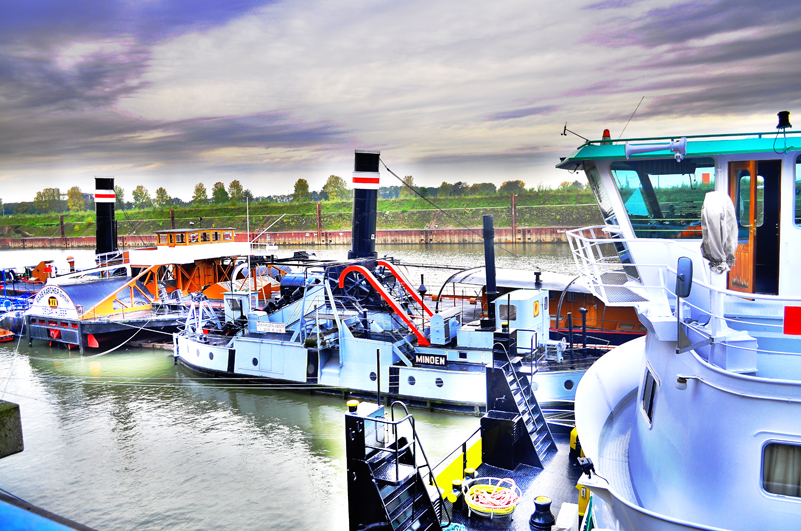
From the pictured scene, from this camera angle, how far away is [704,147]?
6602 millimetres

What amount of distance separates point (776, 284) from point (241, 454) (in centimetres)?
1257

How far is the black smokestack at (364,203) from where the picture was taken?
842 inches

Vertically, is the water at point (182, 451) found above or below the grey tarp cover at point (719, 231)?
below

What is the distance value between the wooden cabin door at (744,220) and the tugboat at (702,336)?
1 cm

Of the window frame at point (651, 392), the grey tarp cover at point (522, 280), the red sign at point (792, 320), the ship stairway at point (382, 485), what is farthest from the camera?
the grey tarp cover at point (522, 280)

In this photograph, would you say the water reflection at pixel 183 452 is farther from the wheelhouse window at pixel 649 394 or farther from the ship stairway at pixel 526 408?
the wheelhouse window at pixel 649 394

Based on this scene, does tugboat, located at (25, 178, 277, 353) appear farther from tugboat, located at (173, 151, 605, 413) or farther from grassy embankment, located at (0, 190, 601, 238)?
grassy embankment, located at (0, 190, 601, 238)

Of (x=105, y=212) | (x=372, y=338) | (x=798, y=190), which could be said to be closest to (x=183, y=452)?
(x=372, y=338)

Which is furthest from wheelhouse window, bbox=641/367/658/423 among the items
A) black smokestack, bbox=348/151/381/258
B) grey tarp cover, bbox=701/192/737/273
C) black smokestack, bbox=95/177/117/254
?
black smokestack, bbox=95/177/117/254

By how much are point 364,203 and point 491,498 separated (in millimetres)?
14829

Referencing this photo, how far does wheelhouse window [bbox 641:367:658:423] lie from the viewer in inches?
243

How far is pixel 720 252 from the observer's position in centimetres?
505

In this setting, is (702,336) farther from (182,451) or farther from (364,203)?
(364,203)

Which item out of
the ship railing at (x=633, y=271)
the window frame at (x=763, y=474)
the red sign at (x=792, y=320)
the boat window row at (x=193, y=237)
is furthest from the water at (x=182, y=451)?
the boat window row at (x=193, y=237)
